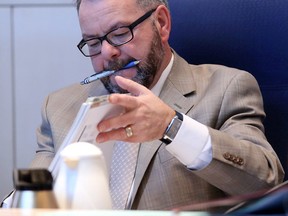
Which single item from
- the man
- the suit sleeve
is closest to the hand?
the man

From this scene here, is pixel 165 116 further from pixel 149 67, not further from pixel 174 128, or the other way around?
pixel 149 67

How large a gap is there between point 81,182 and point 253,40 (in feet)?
2.62

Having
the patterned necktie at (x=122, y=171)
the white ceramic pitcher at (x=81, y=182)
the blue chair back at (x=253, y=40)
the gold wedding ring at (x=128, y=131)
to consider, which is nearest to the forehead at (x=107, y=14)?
the blue chair back at (x=253, y=40)

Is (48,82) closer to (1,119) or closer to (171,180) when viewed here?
(1,119)

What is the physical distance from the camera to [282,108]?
136cm

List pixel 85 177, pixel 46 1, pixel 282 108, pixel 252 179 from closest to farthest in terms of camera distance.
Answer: pixel 85 177, pixel 252 179, pixel 282 108, pixel 46 1

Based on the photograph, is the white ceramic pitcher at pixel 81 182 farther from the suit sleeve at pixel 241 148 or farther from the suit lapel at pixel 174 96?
the suit lapel at pixel 174 96

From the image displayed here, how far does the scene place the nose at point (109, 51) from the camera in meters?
1.31

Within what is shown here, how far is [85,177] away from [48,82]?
52.1 inches

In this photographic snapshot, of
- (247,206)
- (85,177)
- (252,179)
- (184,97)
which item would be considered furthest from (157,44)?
(247,206)

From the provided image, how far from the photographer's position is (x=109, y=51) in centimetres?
131

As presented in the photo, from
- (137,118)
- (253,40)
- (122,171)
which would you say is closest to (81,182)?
(137,118)

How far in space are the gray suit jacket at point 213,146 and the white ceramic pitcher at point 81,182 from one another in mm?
398

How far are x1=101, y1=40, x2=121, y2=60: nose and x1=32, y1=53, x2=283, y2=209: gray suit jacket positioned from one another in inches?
6.0
